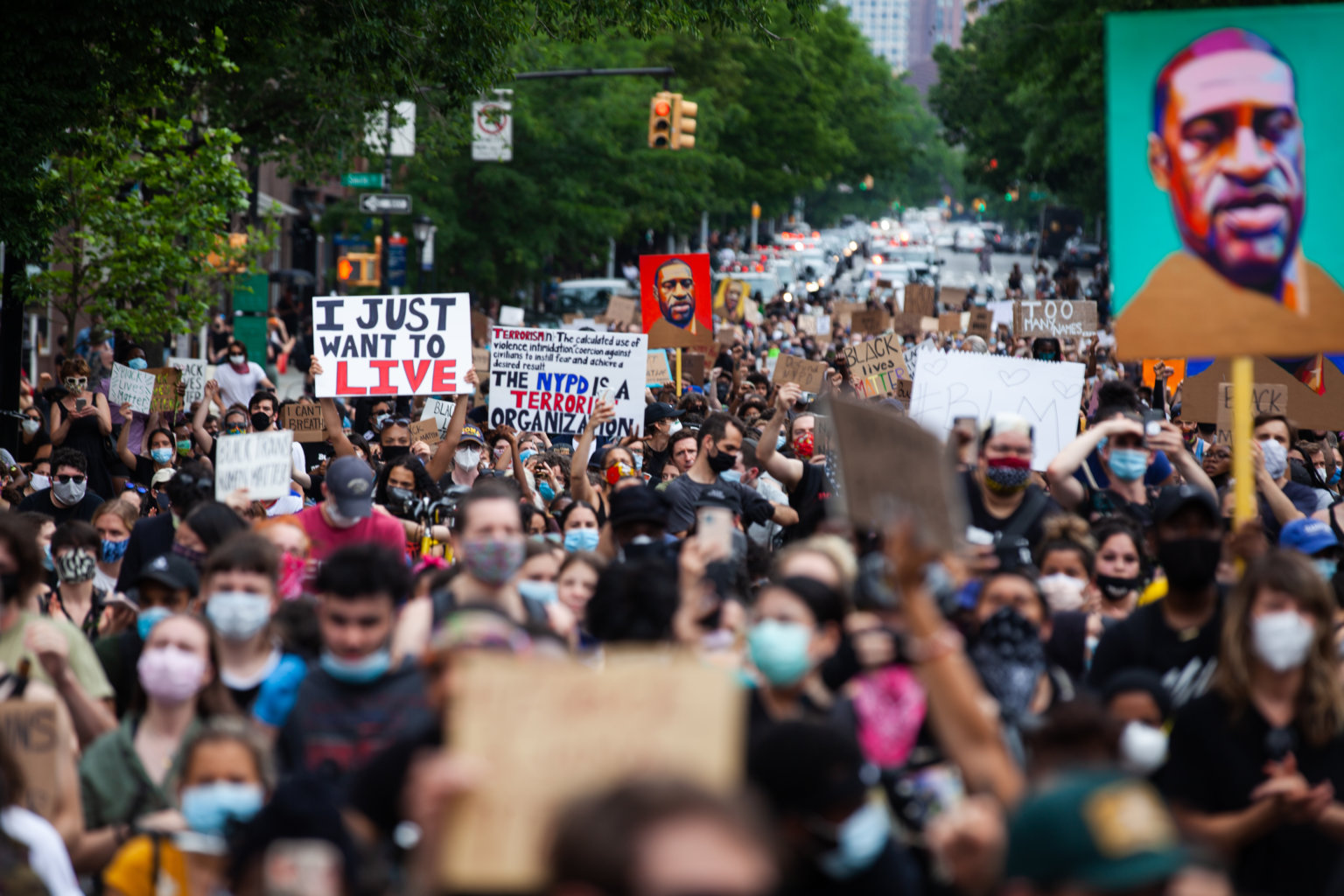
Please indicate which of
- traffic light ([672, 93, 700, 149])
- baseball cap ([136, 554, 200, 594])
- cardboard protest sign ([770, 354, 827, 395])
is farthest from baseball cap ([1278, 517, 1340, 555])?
traffic light ([672, 93, 700, 149])

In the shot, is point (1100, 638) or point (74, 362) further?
point (74, 362)

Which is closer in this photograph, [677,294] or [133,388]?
[133,388]

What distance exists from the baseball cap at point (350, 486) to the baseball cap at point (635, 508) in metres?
1.15

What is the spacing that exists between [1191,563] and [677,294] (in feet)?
43.3

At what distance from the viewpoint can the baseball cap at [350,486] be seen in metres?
7.98

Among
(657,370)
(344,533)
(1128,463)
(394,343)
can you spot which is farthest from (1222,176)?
(657,370)

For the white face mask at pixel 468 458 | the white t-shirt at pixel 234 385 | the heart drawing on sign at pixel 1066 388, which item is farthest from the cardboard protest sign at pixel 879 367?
the white t-shirt at pixel 234 385

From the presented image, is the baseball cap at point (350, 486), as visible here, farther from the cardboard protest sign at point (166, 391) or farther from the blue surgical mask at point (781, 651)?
the cardboard protest sign at point (166, 391)

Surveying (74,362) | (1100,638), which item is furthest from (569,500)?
(74,362)

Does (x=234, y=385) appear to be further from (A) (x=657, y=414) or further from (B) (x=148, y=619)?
(B) (x=148, y=619)

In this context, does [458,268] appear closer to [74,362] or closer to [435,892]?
[74,362]

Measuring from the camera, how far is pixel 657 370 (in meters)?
19.5

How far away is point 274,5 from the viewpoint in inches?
566

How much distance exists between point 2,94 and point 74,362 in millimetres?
3515
